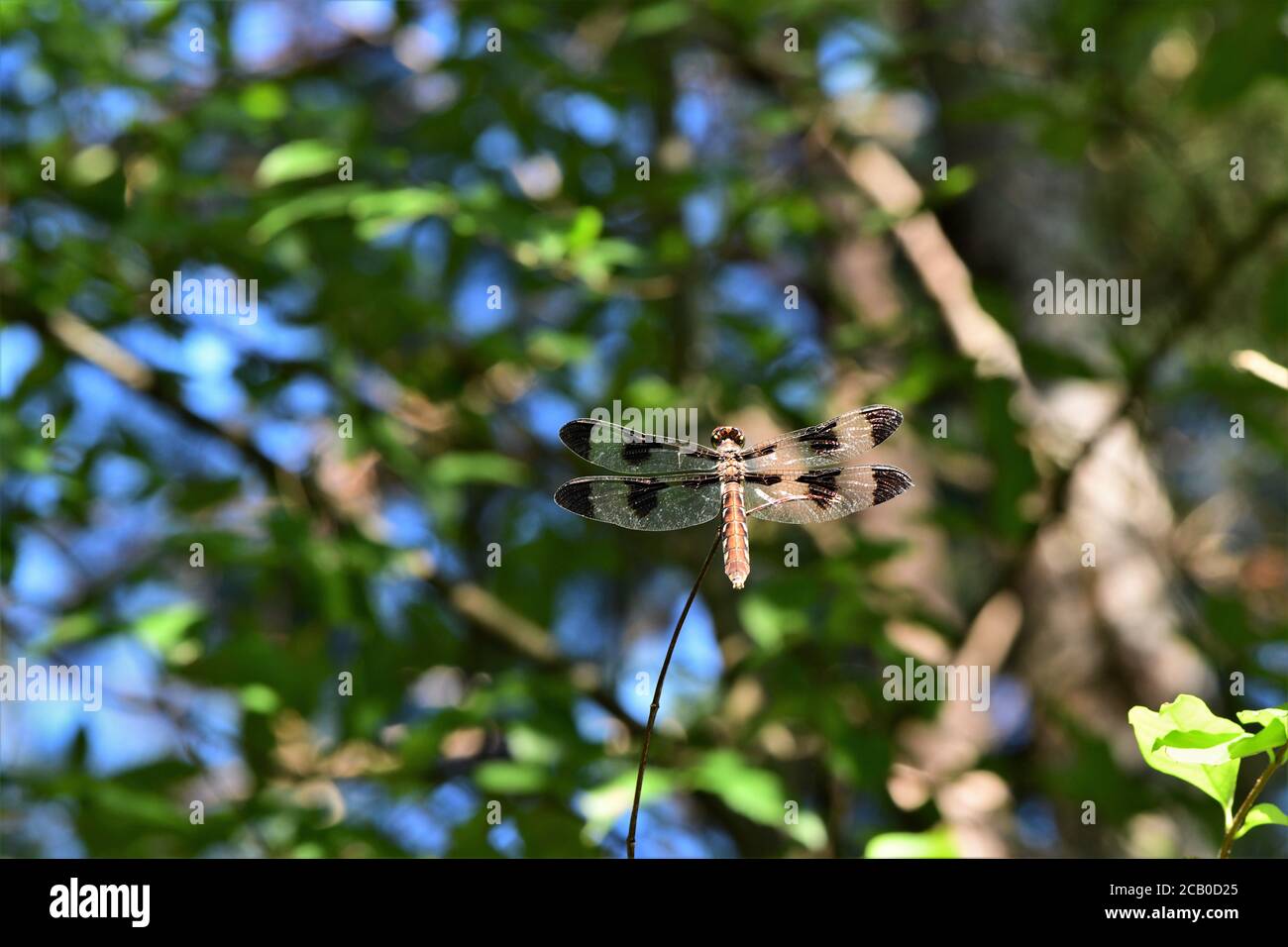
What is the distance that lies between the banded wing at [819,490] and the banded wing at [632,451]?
34mm

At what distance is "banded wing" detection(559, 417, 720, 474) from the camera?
698 millimetres

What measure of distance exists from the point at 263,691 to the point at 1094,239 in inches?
83.7

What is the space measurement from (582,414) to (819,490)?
1.17m

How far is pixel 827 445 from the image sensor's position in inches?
28.5

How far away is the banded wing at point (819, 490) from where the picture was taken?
66cm

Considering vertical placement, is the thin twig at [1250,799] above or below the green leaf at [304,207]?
below

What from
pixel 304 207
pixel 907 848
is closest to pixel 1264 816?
pixel 907 848

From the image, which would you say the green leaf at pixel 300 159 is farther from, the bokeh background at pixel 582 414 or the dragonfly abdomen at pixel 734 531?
the dragonfly abdomen at pixel 734 531

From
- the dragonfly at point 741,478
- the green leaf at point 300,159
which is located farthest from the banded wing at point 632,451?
the green leaf at point 300,159

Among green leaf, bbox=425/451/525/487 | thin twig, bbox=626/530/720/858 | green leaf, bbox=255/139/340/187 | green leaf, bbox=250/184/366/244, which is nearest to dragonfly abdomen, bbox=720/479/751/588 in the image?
thin twig, bbox=626/530/720/858

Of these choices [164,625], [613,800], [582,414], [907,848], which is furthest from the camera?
[582,414]

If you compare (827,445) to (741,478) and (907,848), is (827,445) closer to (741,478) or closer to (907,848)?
(741,478)
